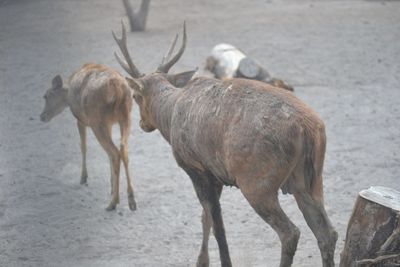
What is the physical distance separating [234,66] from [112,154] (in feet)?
12.4

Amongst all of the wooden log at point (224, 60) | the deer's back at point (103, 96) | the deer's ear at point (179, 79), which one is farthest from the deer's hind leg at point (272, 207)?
the wooden log at point (224, 60)

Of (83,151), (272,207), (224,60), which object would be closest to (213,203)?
(272,207)

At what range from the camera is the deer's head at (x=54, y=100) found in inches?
383

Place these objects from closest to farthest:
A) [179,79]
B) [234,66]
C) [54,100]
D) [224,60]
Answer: [179,79]
[54,100]
[234,66]
[224,60]

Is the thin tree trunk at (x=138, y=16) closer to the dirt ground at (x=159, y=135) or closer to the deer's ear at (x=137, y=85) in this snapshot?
the dirt ground at (x=159, y=135)

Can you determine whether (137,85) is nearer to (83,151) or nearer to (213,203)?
(213,203)

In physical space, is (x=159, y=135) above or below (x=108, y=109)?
below

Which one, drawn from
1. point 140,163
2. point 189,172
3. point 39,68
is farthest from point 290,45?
point 189,172

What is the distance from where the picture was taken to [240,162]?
5551mm

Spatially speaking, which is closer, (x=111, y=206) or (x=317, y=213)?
(x=317, y=213)

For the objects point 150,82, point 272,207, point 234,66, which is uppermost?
point 150,82

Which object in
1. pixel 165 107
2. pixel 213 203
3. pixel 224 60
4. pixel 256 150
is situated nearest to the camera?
pixel 256 150

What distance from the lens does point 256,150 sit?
5457 millimetres

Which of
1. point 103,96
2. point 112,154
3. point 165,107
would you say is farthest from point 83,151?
point 165,107
